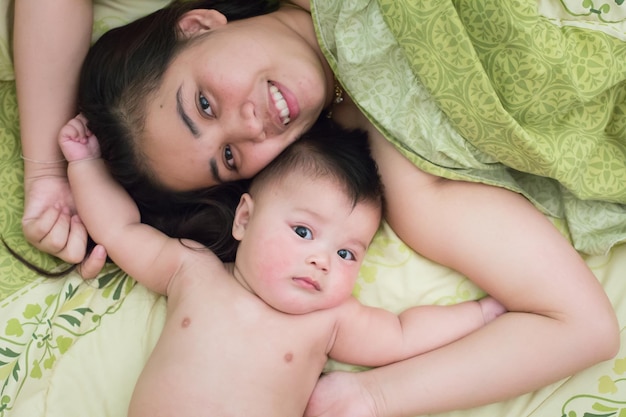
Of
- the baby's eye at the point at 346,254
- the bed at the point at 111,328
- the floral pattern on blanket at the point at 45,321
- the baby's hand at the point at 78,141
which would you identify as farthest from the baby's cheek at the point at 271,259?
the baby's hand at the point at 78,141

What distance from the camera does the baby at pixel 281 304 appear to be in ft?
3.54

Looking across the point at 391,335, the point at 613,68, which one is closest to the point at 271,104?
the point at 391,335

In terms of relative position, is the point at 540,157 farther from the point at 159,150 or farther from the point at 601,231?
the point at 159,150

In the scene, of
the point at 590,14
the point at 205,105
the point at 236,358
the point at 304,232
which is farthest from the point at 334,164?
the point at 590,14

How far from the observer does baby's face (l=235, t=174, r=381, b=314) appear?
1096mm

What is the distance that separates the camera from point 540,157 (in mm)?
1101

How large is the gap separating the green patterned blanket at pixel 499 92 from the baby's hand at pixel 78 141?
507 mm

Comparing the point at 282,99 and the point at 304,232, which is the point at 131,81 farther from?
the point at 304,232

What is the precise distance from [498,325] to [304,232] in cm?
37

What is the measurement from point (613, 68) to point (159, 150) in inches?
31.5

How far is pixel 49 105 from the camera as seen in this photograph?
1.32 meters

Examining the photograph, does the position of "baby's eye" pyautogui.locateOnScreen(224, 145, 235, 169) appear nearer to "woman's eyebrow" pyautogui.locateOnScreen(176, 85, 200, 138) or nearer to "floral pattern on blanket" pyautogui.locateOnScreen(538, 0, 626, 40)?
"woman's eyebrow" pyautogui.locateOnScreen(176, 85, 200, 138)

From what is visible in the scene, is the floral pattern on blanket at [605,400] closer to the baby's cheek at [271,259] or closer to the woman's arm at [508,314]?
the woman's arm at [508,314]

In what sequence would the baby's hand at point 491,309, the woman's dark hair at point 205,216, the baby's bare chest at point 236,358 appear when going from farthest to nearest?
the woman's dark hair at point 205,216, the baby's hand at point 491,309, the baby's bare chest at point 236,358
